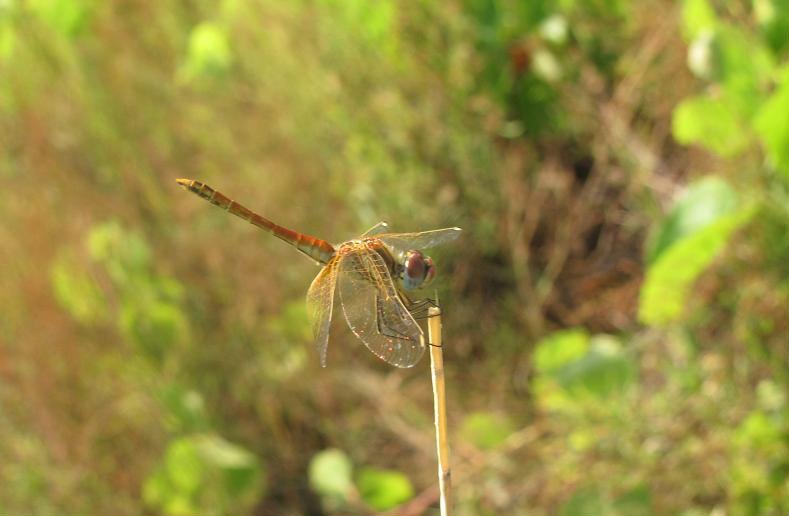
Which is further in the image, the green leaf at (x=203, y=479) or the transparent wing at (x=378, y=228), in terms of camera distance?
the green leaf at (x=203, y=479)

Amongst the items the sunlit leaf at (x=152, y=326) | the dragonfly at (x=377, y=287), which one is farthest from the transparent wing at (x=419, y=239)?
the sunlit leaf at (x=152, y=326)

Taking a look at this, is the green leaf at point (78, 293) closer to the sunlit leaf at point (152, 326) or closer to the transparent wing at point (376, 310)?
the sunlit leaf at point (152, 326)

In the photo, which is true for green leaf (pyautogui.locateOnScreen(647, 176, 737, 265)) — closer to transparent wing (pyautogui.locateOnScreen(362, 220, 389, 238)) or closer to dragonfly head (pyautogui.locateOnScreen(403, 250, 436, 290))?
transparent wing (pyautogui.locateOnScreen(362, 220, 389, 238))

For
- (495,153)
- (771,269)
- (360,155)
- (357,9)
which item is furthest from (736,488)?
(357,9)

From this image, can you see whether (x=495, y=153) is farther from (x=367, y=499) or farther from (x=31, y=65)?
A: (x=31, y=65)

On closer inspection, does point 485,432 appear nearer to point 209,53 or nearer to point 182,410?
point 182,410

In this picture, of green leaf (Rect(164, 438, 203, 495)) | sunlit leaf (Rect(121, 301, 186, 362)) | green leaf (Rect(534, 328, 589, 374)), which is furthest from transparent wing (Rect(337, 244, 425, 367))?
sunlit leaf (Rect(121, 301, 186, 362))
